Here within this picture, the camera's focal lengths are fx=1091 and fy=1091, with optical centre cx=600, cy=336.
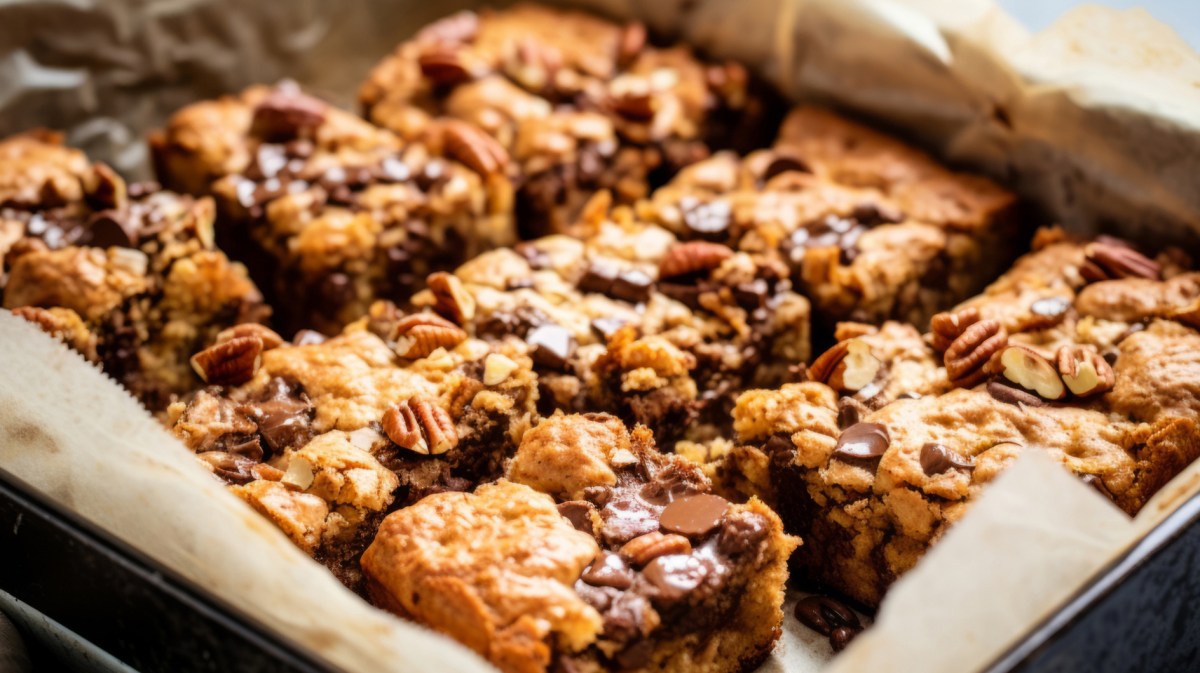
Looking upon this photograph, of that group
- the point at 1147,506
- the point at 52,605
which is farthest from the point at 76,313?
the point at 1147,506

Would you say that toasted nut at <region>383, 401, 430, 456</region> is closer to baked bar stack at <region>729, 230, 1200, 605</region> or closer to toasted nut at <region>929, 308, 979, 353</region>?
baked bar stack at <region>729, 230, 1200, 605</region>

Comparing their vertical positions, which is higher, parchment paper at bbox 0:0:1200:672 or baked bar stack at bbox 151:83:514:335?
parchment paper at bbox 0:0:1200:672

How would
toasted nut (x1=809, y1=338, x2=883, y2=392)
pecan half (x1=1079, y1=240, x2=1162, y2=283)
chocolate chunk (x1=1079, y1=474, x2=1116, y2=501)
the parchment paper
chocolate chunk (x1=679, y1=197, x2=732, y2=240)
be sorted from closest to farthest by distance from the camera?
the parchment paper, chocolate chunk (x1=1079, y1=474, x2=1116, y2=501), toasted nut (x1=809, y1=338, x2=883, y2=392), pecan half (x1=1079, y1=240, x2=1162, y2=283), chocolate chunk (x1=679, y1=197, x2=732, y2=240)

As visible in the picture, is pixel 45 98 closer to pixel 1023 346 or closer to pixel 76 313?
pixel 76 313

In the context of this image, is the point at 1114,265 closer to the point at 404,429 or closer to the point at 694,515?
the point at 694,515

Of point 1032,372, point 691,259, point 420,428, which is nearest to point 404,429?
point 420,428

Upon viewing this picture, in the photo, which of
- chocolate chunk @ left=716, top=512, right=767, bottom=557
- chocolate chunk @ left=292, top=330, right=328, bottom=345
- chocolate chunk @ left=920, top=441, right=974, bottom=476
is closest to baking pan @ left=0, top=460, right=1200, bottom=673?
chocolate chunk @ left=920, top=441, right=974, bottom=476

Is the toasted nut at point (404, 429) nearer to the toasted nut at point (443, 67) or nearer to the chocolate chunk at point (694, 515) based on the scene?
the chocolate chunk at point (694, 515)
